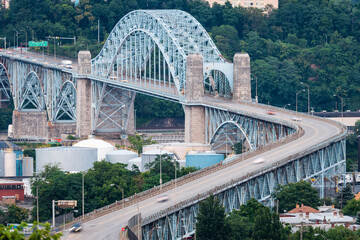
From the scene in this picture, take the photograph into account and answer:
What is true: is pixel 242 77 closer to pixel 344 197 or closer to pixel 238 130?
pixel 238 130

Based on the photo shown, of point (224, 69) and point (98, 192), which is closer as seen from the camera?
point (98, 192)

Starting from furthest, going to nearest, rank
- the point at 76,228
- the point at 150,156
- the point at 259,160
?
the point at 150,156, the point at 259,160, the point at 76,228

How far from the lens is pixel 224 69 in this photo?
7101 inches

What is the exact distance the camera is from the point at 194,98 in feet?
572

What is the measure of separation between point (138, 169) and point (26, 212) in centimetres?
3195

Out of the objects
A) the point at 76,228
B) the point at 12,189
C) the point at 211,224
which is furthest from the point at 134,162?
the point at 211,224

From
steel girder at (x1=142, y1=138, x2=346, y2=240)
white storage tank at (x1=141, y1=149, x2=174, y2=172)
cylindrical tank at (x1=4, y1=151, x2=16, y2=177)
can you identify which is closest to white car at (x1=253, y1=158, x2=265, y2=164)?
steel girder at (x1=142, y1=138, x2=346, y2=240)

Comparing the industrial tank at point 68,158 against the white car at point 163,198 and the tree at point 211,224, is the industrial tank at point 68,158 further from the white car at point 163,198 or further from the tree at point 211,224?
the tree at point 211,224

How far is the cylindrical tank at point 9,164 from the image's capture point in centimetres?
17862

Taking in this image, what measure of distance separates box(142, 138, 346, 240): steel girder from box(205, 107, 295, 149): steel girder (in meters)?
9.84

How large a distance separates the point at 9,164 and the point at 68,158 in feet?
38.0

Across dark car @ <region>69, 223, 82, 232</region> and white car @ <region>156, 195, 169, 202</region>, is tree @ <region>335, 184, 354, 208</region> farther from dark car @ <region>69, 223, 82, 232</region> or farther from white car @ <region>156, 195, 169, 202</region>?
dark car @ <region>69, 223, 82, 232</region>

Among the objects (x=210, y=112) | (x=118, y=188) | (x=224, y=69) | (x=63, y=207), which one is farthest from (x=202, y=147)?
(x=63, y=207)

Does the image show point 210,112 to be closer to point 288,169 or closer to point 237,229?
point 288,169
